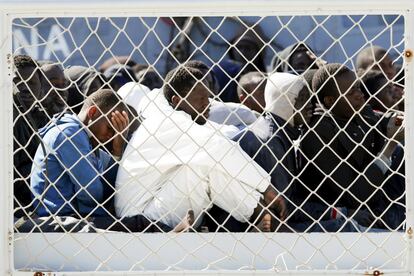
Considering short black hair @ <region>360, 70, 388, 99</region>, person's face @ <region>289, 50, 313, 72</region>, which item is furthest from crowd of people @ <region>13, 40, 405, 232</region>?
person's face @ <region>289, 50, 313, 72</region>

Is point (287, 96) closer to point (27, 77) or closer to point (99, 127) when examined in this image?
point (99, 127)

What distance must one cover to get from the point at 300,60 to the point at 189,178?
2250 mm

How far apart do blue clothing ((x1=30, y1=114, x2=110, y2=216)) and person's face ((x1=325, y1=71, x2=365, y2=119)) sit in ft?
3.71

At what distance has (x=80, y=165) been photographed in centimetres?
400

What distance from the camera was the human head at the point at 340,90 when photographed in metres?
4.45

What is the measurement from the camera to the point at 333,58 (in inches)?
316

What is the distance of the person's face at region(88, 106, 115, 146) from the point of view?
416 cm

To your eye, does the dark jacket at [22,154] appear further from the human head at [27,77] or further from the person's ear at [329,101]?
the person's ear at [329,101]

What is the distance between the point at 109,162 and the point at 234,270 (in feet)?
3.09

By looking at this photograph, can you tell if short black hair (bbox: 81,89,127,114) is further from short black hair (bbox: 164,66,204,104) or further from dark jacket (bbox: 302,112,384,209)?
dark jacket (bbox: 302,112,384,209)

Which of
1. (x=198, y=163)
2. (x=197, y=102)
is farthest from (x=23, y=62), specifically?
(x=198, y=163)

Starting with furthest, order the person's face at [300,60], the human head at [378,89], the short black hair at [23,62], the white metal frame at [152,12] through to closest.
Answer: the person's face at [300,60]
the human head at [378,89]
the short black hair at [23,62]
the white metal frame at [152,12]

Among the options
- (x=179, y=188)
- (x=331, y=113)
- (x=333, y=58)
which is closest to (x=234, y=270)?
(x=179, y=188)

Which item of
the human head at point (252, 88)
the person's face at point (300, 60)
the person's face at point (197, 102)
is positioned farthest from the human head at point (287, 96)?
the person's face at point (300, 60)
